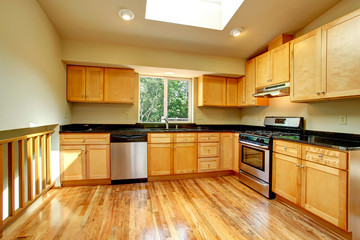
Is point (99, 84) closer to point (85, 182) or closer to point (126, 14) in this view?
point (126, 14)

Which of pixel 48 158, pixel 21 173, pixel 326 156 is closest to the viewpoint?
pixel 326 156

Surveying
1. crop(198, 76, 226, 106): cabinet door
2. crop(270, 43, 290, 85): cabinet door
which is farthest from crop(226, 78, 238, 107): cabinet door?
crop(270, 43, 290, 85): cabinet door

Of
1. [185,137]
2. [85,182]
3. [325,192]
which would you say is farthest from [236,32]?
[85,182]

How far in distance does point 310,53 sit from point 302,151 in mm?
1286

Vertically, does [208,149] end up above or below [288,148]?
below

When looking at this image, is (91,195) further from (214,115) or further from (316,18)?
(316,18)

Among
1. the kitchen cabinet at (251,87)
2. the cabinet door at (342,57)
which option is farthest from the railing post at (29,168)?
the cabinet door at (342,57)

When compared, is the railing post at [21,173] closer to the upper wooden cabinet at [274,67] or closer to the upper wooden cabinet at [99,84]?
the upper wooden cabinet at [99,84]

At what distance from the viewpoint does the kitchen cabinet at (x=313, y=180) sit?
64.2 inches

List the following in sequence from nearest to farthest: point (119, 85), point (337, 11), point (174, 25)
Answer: point (337, 11), point (174, 25), point (119, 85)

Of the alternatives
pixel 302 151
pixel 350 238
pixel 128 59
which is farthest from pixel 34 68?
pixel 350 238

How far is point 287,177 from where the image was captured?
2195 mm

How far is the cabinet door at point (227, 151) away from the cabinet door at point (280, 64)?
4.12ft

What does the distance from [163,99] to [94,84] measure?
139 centimetres
